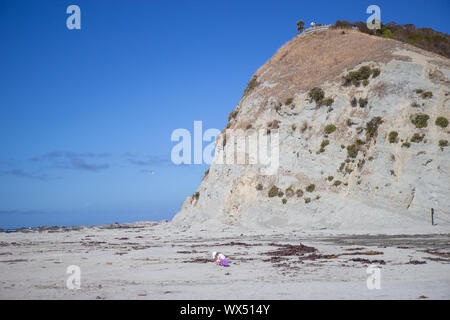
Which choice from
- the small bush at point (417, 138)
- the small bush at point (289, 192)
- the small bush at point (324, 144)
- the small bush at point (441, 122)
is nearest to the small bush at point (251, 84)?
the small bush at point (324, 144)

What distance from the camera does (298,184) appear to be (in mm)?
43719

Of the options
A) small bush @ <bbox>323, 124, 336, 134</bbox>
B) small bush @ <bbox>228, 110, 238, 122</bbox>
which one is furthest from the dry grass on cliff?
small bush @ <bbox>323, 124, 336, 134</bbox>

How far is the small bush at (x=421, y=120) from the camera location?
131 feet

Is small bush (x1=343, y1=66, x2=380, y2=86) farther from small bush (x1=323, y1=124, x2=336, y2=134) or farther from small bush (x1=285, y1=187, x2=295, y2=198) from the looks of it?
small bush (x1=285, y1=187, x2=295, y2=198)

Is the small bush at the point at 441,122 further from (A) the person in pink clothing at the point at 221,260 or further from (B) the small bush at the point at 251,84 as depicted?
(A) the person in pink clothing at the point at 221,260

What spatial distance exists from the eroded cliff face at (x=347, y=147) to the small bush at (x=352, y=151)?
0.10 metres

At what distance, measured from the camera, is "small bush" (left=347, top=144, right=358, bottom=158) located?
42281 mm

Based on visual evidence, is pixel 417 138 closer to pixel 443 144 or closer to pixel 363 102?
pixel 443 144

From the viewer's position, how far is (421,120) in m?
40.2

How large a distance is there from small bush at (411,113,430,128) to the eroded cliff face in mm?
97

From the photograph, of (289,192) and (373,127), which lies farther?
(289,192)

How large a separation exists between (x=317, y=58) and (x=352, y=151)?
676 inches

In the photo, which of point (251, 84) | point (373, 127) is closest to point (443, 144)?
point (373, 127)
